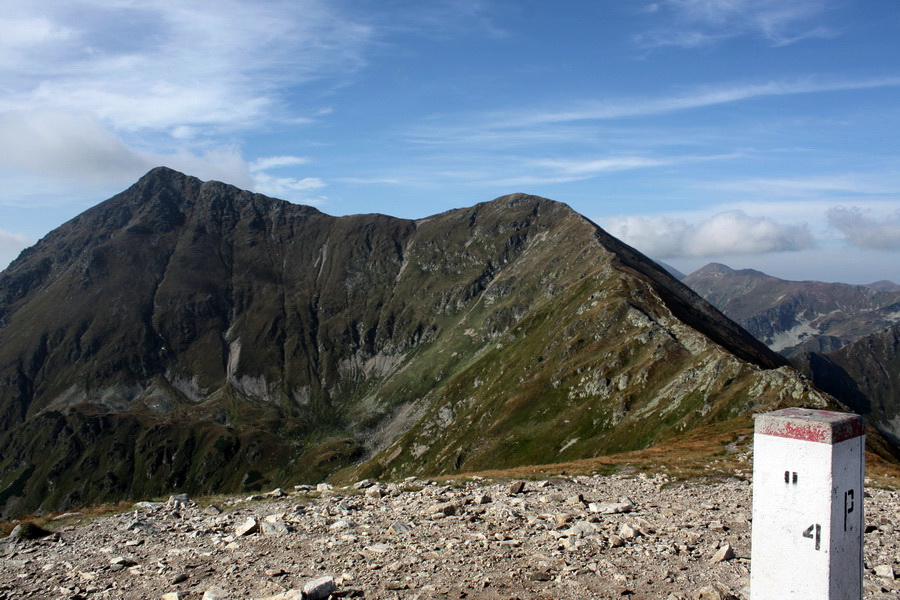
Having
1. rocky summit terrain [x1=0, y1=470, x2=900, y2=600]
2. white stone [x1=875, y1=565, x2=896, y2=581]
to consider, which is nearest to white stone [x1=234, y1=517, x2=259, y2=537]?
rocky summit terrain [x1=0, y1=470, x2=900, y2=600]

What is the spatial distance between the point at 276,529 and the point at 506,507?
800 centimetres

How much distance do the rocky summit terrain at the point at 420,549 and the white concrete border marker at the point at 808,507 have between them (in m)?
4.34

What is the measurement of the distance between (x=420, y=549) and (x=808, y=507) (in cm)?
1060

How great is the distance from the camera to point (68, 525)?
22094 millimetres

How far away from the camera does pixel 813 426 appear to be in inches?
372

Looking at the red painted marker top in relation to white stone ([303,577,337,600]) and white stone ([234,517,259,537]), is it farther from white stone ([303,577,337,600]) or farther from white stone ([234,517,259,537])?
white stone ([234,517,259,537])

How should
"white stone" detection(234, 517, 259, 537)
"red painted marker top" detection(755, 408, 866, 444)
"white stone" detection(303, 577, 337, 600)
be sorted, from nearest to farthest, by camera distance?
"red painted marker top" detection(755, 408, 866, 444), "white stone" detection(303, 577, 337, 600), "white stone" detection(234, 517, 259, 537)

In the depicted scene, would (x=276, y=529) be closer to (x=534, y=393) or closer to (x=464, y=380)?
(x=534, y=393)

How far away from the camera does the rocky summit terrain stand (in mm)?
14430

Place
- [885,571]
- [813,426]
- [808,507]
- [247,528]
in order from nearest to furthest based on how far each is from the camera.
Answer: [813,426] < [808,507] < [885,571] < [247,528]

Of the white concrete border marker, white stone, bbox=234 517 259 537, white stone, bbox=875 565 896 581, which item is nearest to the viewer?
the white concrete border marker

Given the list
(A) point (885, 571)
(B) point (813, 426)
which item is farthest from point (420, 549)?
(A) point (885, 571)

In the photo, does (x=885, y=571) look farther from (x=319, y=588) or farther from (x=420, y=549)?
(x=319, y=588)

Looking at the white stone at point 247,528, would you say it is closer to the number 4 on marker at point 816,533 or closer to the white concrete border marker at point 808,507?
the white concrete border marker at point 808,507
